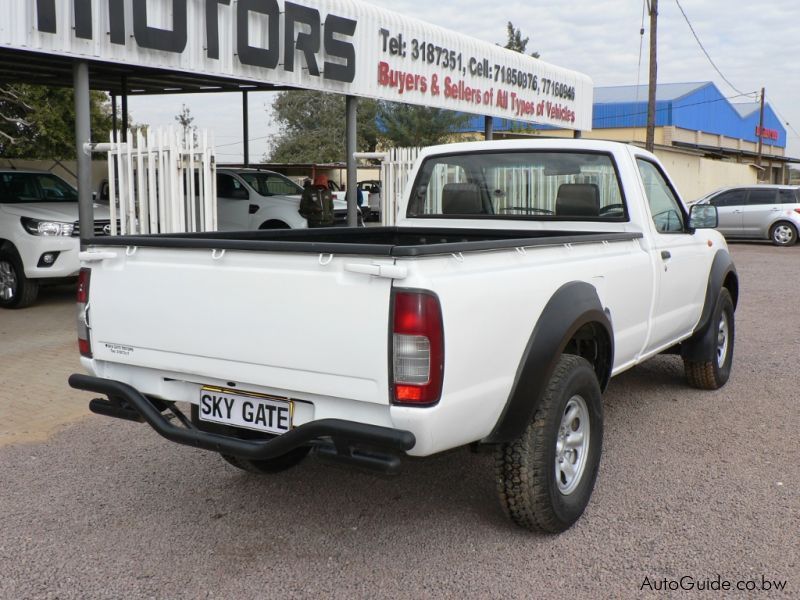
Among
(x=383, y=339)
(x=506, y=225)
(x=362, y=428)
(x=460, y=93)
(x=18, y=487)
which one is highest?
(x=460, y=93)

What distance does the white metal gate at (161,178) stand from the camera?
865 centimetres

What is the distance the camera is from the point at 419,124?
44.2 m

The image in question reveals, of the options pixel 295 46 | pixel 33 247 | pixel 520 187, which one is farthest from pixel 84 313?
pixel 295 46

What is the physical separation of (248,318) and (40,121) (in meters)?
28.5

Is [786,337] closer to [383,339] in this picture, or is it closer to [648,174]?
[648,174]

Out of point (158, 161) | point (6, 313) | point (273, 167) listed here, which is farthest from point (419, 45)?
point (273, 167)

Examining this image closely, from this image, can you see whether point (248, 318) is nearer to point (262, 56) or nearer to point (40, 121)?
point (262, 56)

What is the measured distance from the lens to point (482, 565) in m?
3.43

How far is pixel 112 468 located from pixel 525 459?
251cm

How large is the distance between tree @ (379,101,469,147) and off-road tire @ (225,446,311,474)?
131 feet

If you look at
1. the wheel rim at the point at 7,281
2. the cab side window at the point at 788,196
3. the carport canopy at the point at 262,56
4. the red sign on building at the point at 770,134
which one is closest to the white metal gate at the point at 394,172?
the carport canopy at the point at 262,56

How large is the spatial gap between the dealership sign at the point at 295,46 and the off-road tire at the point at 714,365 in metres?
6.37

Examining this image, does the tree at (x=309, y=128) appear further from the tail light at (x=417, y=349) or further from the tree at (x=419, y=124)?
the tail light at (x=417, y=349)

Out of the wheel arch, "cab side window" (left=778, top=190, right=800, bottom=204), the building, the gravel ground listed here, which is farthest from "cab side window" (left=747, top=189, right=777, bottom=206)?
the gravel ground
